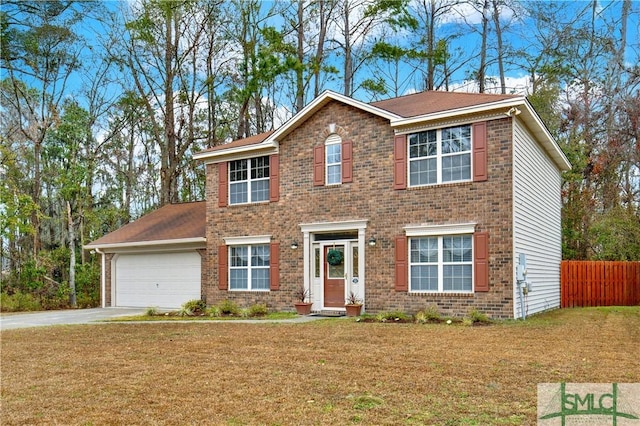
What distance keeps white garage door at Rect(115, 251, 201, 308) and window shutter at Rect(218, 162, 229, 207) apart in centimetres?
239

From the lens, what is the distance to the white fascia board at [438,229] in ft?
45.0

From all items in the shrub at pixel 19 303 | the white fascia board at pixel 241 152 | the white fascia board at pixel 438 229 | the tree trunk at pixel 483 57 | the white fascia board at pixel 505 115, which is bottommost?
the shrub at pixel 19 303

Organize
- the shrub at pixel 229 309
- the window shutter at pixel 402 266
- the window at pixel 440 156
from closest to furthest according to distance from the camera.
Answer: the window at pixel 440 156 → the window shutter at pixel 402 266 → the shrub at pixel 229 309

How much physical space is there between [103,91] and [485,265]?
2370 centimetres

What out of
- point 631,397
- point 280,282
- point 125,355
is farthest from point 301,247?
point 631,397

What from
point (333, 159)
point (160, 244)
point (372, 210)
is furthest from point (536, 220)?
point (160, 244)

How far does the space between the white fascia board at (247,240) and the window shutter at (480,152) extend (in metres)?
6.48

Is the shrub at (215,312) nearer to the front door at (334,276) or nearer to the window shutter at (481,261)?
the front door at (334,276)

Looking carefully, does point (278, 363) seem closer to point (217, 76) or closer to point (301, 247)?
point (301, 247)

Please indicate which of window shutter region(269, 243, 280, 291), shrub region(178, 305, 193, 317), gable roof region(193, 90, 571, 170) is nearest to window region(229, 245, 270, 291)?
window shutter region(269, 243, 280, 291)

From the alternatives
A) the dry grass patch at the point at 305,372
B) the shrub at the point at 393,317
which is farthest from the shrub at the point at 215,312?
the shrub at the point at 393,317

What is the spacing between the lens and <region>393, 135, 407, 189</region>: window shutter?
14.7 m

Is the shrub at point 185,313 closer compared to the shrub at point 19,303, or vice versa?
the shrub at point 185,313

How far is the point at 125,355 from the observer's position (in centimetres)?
895
